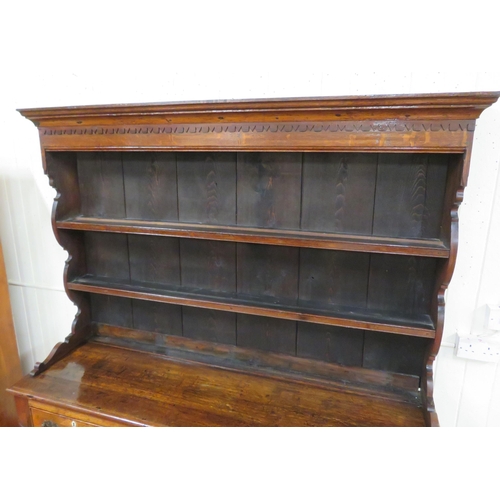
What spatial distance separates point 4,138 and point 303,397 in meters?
1.73

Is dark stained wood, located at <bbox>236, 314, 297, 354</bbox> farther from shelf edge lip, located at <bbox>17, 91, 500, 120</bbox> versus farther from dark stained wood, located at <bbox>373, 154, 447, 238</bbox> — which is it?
shelf edge lip, located at <bbox>17, 91, 500, 120</bbox>

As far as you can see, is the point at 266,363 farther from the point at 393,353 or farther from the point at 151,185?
the point at 151,185

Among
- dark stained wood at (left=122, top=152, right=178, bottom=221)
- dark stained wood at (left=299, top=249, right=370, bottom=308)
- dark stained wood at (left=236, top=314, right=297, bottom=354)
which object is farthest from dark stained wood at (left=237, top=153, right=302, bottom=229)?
dark stained wood at (left=236, top=314, right=297, bottom=354)

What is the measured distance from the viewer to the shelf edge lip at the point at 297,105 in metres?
0.90

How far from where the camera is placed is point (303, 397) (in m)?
1.25

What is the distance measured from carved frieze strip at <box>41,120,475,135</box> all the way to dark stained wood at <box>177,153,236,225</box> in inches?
7.3

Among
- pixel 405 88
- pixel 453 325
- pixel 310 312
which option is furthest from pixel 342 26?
pixel 453 325

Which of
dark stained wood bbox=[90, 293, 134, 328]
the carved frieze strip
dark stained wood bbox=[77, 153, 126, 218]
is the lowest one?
dark stained wood bbox=[90, 293, 134, 328]

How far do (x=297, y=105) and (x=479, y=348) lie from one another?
1.05 meters

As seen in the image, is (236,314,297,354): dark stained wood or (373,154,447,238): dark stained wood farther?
(236,314,297,354): dark stained wood

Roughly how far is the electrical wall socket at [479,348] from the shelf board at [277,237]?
Answer: 424mm

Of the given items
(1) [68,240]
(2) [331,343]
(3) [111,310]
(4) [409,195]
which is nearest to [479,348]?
(2) [331,343]

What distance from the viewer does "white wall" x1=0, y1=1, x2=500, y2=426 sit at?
3.73 feet
